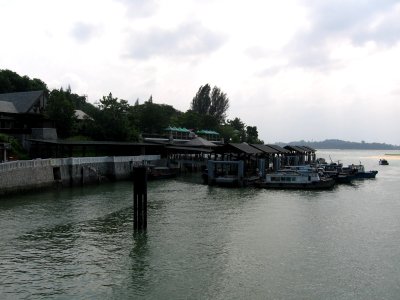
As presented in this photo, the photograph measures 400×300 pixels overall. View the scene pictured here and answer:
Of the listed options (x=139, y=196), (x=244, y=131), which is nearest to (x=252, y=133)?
(x=244, y=131)

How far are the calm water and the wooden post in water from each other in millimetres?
1038

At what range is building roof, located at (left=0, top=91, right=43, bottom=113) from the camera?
78412 mm

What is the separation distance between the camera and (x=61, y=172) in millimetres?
56375

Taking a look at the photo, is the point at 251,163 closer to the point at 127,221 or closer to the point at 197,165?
the point at 197,165

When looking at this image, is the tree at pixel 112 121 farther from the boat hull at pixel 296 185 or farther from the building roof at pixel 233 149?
the boat hull at pixel 296 185

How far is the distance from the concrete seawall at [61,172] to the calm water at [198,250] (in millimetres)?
2552

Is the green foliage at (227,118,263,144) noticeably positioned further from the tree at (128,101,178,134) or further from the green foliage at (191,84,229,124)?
the tree at (128,101,178,134)

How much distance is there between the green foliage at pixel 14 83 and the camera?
104000 millimetres

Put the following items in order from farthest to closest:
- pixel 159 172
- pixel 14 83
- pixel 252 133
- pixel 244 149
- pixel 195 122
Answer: pixel 252 133 < pixel 195 122 < pixel 14 83 < pixel 159 172 < pixel 244 149

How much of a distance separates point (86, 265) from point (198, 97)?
136878 mm

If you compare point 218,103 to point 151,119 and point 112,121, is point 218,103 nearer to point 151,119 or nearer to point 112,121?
point 151,119

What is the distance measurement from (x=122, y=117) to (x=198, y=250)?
63.7 m

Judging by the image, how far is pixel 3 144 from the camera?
→ 56.8 metres

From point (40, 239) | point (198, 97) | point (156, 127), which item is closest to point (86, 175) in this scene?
point (40, 239)
